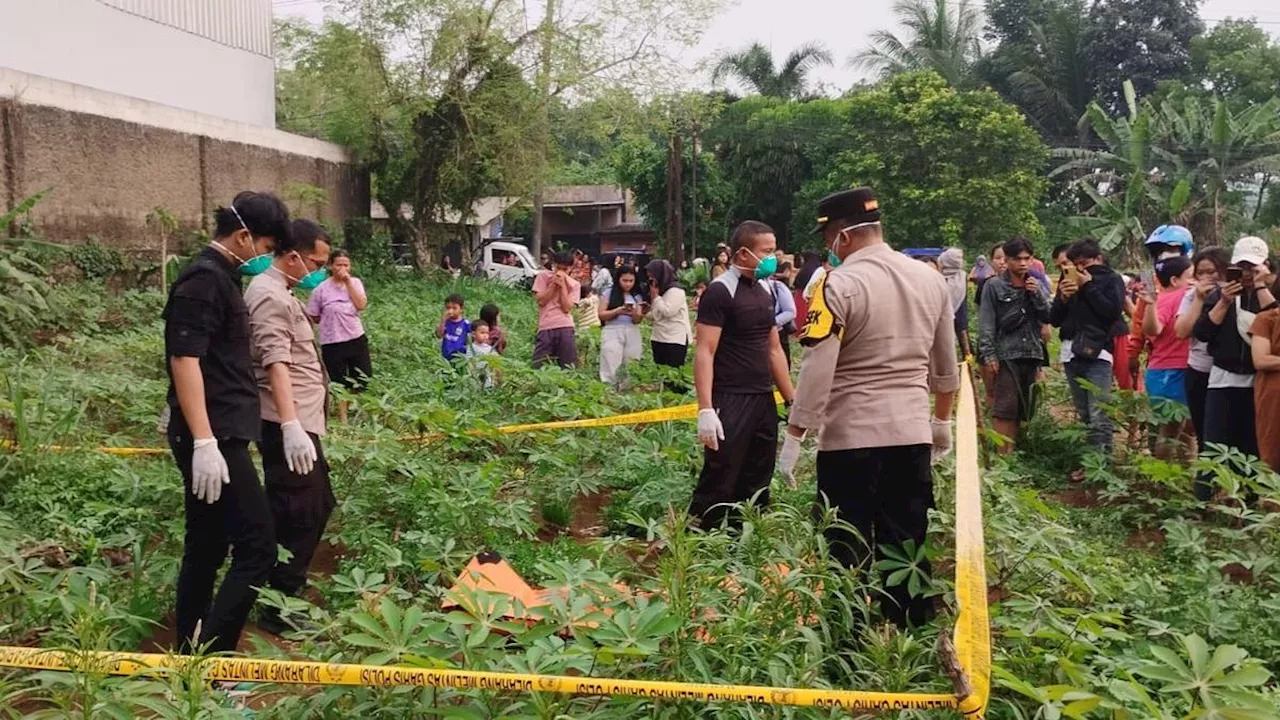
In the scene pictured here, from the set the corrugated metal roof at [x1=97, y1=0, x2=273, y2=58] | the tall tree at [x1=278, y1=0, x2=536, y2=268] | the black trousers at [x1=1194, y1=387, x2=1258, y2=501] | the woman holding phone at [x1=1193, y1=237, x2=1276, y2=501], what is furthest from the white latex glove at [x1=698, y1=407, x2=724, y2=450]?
the tall tree at [x1=278, y1=0, x2=536, y2=268]

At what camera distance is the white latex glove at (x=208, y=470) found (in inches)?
116

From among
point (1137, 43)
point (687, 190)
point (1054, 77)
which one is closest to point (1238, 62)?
point (1137, 43)

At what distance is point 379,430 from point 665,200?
2737 centimetres

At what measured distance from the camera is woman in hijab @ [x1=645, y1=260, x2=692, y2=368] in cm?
766

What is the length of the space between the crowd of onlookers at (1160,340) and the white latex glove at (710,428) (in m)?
2.17

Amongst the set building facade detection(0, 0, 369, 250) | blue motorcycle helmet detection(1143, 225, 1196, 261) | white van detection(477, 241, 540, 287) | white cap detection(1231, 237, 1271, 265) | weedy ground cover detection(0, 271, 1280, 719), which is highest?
building facade detection(0, 0, 369, 250)

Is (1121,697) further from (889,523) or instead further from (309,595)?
(309,595)

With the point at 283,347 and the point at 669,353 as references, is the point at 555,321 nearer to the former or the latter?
the point at 669,353

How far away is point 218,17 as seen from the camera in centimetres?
1548

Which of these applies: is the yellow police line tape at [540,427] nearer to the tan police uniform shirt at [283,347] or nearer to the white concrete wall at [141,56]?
the tan police uniform shirt at [283,347]

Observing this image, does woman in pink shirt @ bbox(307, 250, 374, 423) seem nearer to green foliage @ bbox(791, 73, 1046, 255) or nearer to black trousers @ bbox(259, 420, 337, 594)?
black trousers @ bbox(259, 420, 337, 594)

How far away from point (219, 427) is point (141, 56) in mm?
12654

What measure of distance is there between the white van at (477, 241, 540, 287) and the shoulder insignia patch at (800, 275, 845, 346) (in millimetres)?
21258

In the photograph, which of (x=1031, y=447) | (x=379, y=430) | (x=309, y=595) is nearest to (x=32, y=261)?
(x=379, y=430)
